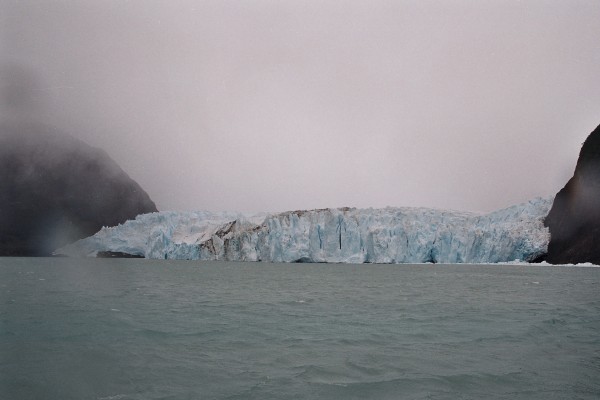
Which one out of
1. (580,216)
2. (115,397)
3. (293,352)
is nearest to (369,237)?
(580,216)

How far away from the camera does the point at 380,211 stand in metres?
90.3

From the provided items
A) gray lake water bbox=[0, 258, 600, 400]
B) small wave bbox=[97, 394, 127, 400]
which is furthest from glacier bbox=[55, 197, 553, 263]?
small wave bbox=[97, 394, 127, 400]

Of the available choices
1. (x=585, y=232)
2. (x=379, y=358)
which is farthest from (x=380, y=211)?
(x=379, y=358)

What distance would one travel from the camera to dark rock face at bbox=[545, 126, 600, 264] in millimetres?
71125

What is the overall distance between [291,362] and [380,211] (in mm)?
82035

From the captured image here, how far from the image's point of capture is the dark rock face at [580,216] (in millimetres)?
71125

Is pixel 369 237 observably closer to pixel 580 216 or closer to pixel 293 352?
pixel 580 216

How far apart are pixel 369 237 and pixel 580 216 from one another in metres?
34.1

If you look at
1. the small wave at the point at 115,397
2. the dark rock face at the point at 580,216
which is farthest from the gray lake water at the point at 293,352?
the dark rock face at the point at 580,216

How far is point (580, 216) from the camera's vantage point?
73938 millimetres

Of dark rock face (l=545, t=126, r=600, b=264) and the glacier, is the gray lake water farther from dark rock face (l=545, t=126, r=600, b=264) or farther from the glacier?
dark rock face (l=545, t=126, r=600, b=264)

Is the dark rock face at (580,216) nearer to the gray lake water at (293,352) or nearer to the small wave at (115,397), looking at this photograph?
the gray lake water at (293,352)

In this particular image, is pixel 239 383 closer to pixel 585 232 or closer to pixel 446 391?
pixel 446 391

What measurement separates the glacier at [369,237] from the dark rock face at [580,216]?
7.91 ft
